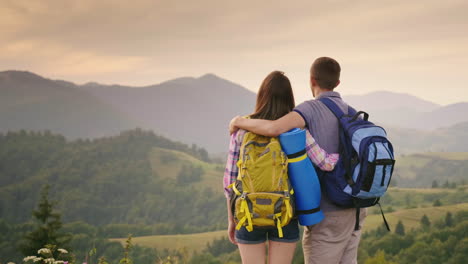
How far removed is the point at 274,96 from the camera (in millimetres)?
2771

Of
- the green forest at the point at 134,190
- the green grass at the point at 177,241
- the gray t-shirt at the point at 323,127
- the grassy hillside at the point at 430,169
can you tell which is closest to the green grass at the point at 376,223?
the green grass at the point at 177,241

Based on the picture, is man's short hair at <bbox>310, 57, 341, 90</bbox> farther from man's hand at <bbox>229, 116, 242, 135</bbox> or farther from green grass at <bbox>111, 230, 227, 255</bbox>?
green grass at <bbox>111, 230, 227, 255</bbox>

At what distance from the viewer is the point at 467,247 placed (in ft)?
131

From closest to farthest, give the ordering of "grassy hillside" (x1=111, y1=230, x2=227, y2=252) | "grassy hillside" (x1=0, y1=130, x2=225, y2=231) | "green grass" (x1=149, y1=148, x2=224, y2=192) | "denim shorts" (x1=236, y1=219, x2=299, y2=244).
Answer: "denim shorts" (x1=236, y1=219, x2=299, y2=244)
"grassy hillside" (x1=111, y1=230, x2=227, y2=252)
"grassy hillside" (x1=0, y1=130, x2=225, y2=231)
"green grass" (x1=149, y1=148, x2=224, y2=192)

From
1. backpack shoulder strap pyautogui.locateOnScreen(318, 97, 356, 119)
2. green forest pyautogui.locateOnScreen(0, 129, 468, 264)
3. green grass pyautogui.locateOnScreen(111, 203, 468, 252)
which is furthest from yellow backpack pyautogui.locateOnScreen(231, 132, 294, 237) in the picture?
green forest pyautogui.locateOnScreen(0, 129, 468, 264)

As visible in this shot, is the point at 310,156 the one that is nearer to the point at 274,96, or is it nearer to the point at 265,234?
the point at 274,96

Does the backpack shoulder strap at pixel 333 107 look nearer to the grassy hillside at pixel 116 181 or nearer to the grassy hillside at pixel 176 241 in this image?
the grassy hillside at pixel 176 241

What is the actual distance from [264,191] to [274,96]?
643 mm

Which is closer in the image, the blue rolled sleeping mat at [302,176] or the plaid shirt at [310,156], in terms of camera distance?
the blue rolled sleeping mat at [302,176]

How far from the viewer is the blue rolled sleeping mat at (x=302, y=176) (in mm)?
2658

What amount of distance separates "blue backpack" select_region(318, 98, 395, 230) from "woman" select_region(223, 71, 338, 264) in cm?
10

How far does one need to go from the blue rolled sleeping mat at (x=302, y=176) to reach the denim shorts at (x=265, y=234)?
93 millimetres

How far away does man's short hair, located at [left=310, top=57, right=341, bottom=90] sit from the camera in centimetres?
289

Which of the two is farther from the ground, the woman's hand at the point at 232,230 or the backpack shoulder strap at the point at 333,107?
the backpack shoulder strap at the point at 333,107
